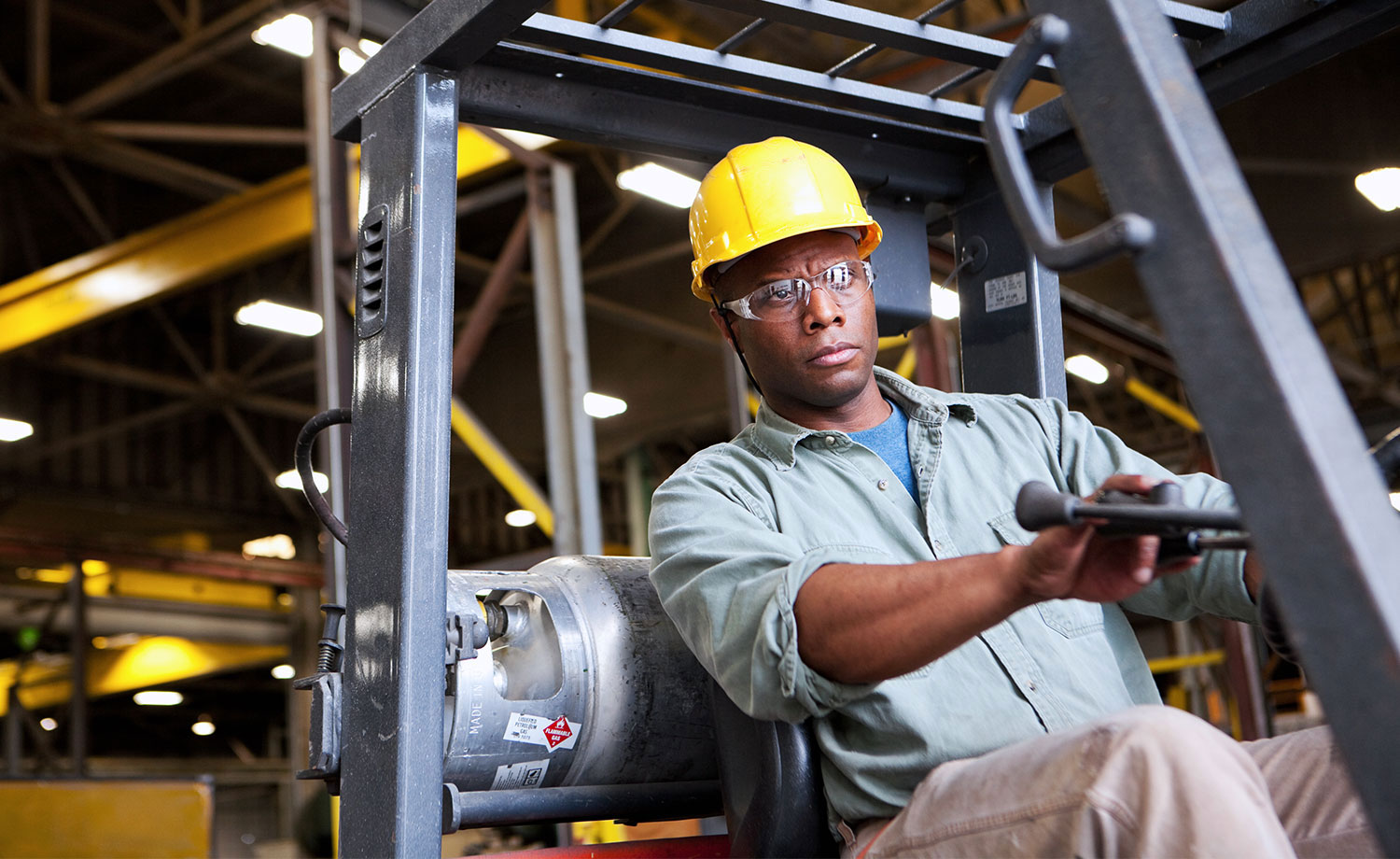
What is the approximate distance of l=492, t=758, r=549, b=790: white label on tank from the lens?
1992 mm

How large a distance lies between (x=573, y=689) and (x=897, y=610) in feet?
2.41

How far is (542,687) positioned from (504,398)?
1090cm

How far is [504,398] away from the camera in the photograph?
1280 cm

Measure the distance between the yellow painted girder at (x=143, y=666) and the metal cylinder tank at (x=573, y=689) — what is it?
1380 cm

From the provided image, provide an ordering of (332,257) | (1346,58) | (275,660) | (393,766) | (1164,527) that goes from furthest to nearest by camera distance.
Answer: (275,660) < (1346,58) < (332,257) < (393,766) < (1164,527)

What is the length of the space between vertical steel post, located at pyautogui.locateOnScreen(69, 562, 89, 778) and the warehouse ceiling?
2179mm

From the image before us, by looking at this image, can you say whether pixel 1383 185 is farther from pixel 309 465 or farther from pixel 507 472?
pixel 309 465

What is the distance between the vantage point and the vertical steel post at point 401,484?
172cm

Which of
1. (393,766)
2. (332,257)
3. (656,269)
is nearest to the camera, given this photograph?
(393,766)

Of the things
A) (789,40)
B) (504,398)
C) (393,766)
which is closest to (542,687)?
(393,766)

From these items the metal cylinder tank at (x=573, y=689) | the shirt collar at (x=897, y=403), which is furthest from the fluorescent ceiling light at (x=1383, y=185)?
the metal cylinder tank at (x=573, y=689)

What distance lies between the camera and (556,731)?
6.66ft

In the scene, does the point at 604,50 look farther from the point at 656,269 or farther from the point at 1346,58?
the point at 656,269

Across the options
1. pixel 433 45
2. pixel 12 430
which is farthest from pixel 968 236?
pixel 12 430
